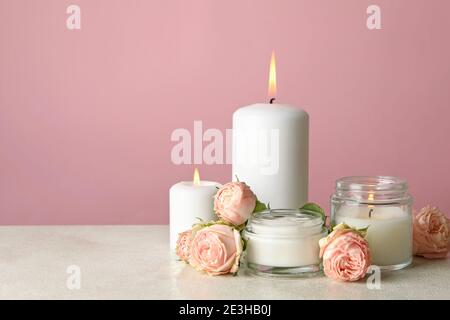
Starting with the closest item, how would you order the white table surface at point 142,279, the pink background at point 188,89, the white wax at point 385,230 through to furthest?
the white table surface at point 142,279, the white wax at point 385,230, the pink background at point 188,89

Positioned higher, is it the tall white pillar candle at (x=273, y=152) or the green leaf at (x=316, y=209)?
the tall white pillar candle at (x=273, y=152)

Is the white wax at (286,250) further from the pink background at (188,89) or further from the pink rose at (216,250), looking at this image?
the pink background at (188,89)

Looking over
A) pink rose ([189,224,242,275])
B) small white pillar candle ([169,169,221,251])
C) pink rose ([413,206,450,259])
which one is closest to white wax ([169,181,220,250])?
small white pillar candle ([169,169,221,251])

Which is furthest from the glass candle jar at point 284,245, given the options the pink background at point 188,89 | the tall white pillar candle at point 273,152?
the pink background at point 188,89

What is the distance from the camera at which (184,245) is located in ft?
3.25

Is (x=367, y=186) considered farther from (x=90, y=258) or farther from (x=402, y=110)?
(x=402, y=110)

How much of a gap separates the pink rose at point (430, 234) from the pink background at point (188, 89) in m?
1.47

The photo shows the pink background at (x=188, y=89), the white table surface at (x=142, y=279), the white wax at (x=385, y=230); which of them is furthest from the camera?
the pink background at (x=188, y=89)

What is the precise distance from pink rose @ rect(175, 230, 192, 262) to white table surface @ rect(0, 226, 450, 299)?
0.06ft

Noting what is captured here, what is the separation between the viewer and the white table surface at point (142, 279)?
873 mm

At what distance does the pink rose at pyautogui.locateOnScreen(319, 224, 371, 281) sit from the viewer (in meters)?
0.90

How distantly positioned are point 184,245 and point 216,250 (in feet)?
0.22

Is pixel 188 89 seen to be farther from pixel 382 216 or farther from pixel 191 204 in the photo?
pixel 382 216
